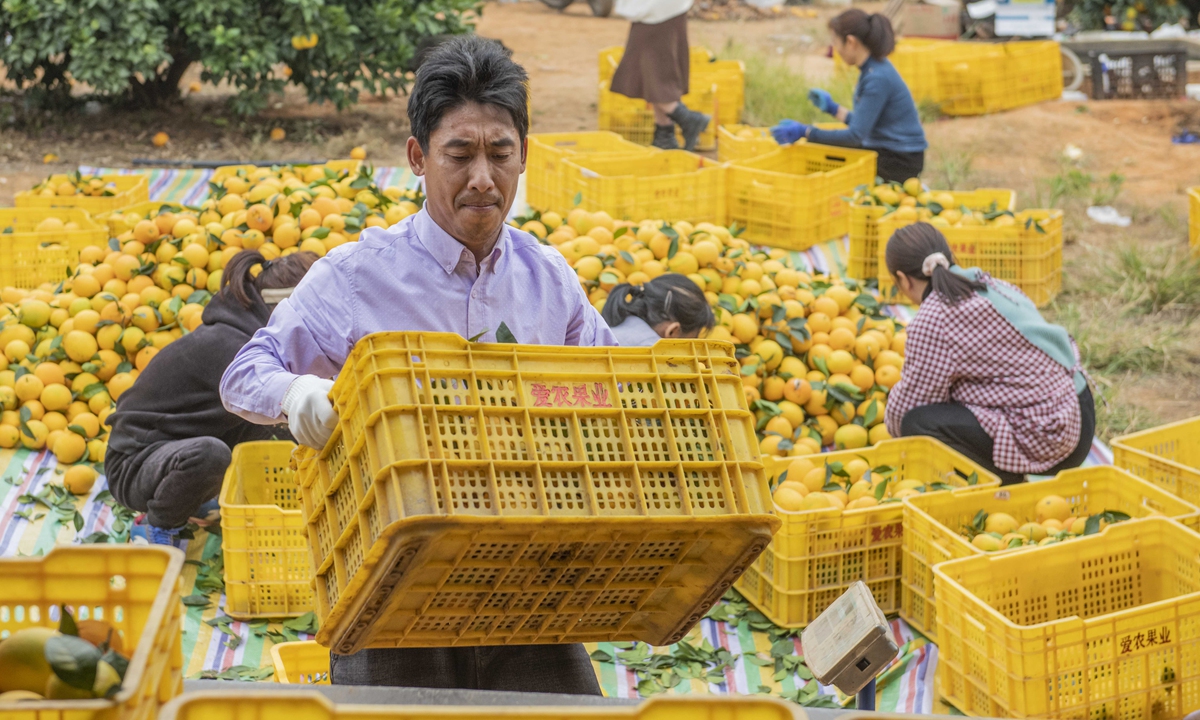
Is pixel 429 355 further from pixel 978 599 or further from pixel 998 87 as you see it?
pixel 998 87

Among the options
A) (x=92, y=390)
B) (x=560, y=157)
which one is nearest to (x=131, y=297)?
(x=92, y=390)

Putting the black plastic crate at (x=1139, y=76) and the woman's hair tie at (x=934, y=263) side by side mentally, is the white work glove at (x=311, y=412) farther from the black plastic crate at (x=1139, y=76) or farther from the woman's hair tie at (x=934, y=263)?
the black plastic crate at (x=1139, y=76)

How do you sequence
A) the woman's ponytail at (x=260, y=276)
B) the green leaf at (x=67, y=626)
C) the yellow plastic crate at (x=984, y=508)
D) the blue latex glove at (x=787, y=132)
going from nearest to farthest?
the green leaf at (x=67, y=626)
the yellow plastic crate at (x=984, y=508)
the woman's ponytail at (x=260, y=276)
the blue latex glove at (x=787, y=132)

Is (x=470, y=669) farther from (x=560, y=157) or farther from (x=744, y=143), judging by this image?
(x=744, y=143)

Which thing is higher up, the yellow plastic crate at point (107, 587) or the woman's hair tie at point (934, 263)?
the yellow plastic crate at point (107, 587)

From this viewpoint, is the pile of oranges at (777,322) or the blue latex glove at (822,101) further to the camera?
the blue latex glove at (822,101)

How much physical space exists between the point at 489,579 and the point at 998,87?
10679 mm

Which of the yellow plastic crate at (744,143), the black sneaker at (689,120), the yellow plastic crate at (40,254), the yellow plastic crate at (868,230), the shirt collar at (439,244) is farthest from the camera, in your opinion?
the black sneaker at (689,120)

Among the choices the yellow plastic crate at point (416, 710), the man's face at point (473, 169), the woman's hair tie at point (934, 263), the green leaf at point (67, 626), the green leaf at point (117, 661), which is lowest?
the woman's hair tie at point (934, 263)

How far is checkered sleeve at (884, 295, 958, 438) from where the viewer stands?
4594 millimetres

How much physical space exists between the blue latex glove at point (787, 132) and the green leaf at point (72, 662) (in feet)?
21.6

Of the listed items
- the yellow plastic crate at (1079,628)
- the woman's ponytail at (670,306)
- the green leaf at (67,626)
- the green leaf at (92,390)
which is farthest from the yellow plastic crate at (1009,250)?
the green leaf at (67,626)

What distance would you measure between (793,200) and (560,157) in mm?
1369

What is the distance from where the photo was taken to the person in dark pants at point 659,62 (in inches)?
A: 362
